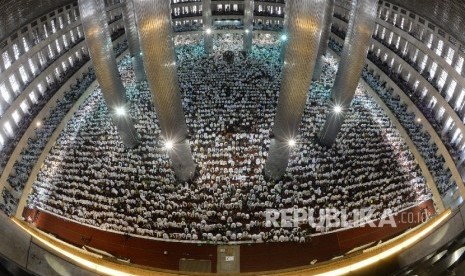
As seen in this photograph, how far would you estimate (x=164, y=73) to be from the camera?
1086 inches

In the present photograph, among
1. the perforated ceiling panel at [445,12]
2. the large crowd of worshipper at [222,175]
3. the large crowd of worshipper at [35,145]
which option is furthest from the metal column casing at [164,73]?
the perforated ceiling panel at [445,12]

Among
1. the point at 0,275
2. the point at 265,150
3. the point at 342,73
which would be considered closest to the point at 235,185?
the point at 265,150

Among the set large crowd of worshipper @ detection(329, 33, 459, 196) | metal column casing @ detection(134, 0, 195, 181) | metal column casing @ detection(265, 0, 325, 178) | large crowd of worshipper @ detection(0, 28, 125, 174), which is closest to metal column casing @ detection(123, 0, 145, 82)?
large crowd of worshipper @ detection(0, 28, 125, 174)

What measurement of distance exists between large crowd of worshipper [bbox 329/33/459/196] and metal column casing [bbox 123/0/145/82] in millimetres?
24345

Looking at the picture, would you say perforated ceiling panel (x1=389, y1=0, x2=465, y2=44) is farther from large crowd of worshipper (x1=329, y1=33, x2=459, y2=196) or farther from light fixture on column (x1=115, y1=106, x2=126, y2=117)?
light fixture on column (x1=115, y1=106, x2=126, y2=117)

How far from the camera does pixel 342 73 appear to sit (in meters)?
33.9

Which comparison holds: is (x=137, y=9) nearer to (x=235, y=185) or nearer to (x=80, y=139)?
(x=235, y=185)

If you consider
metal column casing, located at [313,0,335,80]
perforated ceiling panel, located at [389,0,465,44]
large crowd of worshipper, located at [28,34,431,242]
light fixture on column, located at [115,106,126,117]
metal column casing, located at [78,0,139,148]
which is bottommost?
large crowd of worshipper, located at [28,34,431,242]

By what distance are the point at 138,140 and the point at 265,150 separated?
36.4 feet

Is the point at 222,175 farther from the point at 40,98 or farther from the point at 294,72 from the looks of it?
the point at 40,98

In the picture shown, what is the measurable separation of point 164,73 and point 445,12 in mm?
22817

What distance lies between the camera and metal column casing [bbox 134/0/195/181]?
24609 mm

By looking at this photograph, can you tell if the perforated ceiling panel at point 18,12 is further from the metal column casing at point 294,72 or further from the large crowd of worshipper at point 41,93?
the metal column casing at point 294,72

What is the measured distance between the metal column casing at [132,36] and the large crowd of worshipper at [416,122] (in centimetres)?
2435
